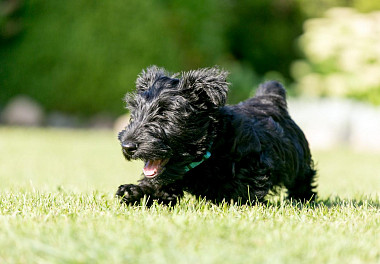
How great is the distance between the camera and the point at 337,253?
2.47 m

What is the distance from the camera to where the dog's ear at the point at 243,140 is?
387 centimetres

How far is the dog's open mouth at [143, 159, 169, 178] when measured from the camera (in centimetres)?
368

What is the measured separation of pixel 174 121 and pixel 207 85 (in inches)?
13.4

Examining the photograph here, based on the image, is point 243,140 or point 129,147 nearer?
point 129,147

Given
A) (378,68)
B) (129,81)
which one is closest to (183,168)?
(129,81)

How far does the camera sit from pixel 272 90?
16.5 ft

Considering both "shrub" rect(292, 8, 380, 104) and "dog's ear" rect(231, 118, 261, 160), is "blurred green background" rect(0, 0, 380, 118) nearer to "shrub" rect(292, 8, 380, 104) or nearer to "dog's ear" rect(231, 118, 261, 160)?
"shrub" rect(292, 8, 380, 104)

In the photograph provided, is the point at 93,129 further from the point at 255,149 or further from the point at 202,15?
the point at 255,149

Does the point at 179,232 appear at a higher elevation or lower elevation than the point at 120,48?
lower

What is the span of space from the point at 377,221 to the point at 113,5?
13563mm

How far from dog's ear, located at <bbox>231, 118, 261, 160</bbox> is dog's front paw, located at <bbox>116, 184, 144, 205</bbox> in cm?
69

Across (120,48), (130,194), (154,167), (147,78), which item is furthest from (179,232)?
(120,48)

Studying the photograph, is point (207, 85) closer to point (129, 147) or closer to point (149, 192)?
point (129, 147)

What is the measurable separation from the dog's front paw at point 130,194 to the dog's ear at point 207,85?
742 mm
